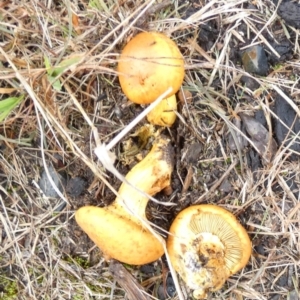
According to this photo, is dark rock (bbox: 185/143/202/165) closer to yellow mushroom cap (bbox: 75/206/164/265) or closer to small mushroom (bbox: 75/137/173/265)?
small mushroom (bbox: 75/137/173/265)

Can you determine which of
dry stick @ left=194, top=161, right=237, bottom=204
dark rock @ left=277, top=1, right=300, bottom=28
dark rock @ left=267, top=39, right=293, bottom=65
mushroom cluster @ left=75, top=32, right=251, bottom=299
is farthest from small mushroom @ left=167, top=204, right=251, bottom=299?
dark rock @ left=277, top=1, right=300, bottom=28

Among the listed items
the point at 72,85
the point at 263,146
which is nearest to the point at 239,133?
the point at 263,146

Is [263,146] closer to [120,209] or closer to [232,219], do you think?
[232,219]

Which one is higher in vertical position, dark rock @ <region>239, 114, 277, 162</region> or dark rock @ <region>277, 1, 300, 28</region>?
dark rock @ <region>277, 1, 300, 28</region>

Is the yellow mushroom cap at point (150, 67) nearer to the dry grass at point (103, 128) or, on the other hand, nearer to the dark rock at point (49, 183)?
the dry grass at point (103, 128)

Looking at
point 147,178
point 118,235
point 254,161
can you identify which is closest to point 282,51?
point 254,161

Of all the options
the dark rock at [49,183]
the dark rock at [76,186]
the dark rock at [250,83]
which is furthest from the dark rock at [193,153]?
the dark rock at [49,183]

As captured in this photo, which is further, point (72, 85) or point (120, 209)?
point (72, 85)
